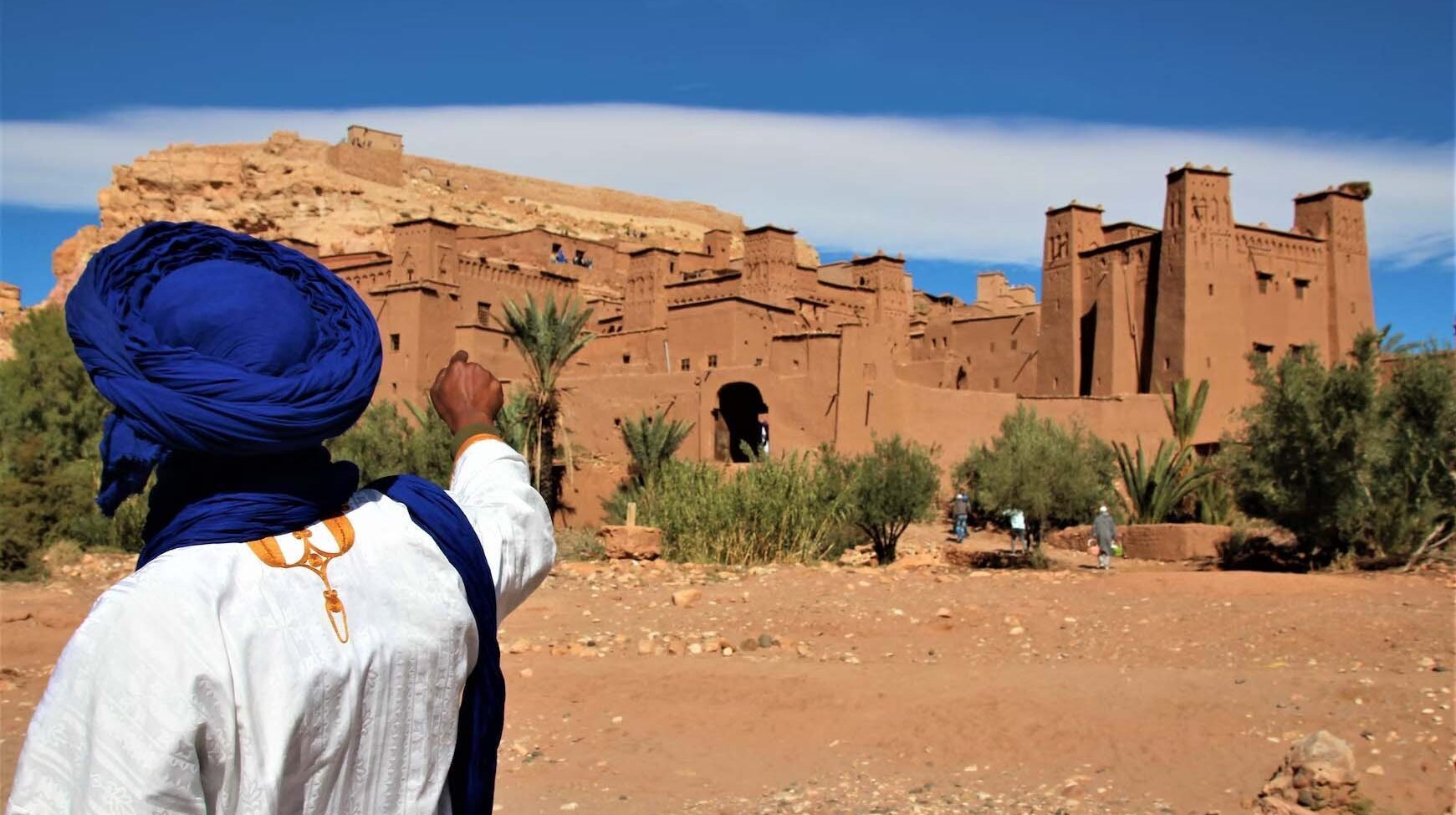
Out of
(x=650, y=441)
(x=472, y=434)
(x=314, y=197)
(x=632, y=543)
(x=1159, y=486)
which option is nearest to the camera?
(x=472, y=434)

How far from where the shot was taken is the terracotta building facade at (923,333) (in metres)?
26.8

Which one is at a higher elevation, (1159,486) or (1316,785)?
(1159,486)

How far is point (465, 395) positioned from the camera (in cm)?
221

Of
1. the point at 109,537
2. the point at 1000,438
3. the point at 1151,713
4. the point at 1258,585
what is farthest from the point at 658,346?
the point at 1151,713

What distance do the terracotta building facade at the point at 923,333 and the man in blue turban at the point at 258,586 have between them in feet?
75.1

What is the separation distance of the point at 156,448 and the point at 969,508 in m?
24.6

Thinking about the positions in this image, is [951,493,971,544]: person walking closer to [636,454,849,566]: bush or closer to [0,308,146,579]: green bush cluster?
[636,454,849,566]: bush

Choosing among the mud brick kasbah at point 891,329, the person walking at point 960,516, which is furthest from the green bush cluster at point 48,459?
the person walking at point 960,516

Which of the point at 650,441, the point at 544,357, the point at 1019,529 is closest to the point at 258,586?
the point at 1019,529

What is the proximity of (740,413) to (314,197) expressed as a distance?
3513 cm

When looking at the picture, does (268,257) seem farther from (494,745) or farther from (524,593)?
(494,745)

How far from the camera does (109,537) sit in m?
20.5

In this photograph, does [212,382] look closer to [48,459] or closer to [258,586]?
[258,586]

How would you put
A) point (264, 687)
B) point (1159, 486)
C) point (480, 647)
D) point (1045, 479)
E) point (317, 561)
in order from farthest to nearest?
point (1159, 486) < point (1045, 479) < point (480, 647) < point (317, 561) < point (264, 687)
